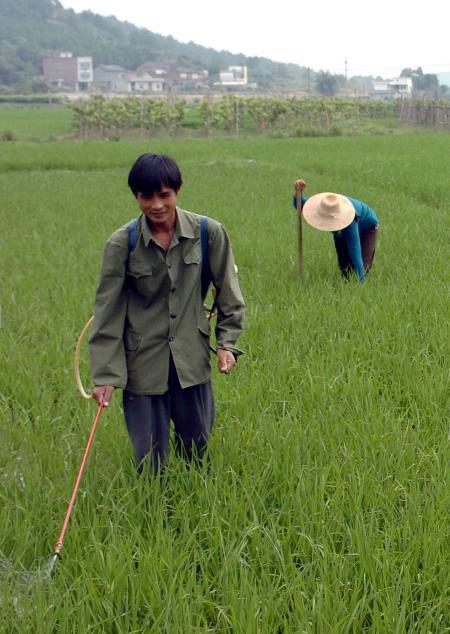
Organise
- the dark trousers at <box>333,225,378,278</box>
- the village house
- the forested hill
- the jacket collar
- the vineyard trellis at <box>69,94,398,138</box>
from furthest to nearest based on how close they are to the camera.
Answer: the forested hill < the village house < the vineyard trellis at <box>69,94,398,138</box> < the dark trousers at <box>333,225,378,278</box> < the jacket collar

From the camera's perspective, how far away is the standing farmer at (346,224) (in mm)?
4429

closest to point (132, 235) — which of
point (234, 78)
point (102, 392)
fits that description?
point (102, 392)

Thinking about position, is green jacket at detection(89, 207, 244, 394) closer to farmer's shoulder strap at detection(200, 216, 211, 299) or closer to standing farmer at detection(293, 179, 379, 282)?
farmer's shoulder strap at detection(200, 216, 211, 299)

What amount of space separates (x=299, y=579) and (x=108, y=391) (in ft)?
2.54

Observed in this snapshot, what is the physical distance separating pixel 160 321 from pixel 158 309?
0.12 feet

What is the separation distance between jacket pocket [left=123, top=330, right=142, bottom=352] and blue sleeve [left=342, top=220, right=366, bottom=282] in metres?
2.60

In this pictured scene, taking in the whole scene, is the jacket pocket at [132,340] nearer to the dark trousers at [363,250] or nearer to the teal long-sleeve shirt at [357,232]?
the teal long-sleeve shirt at [357,232]

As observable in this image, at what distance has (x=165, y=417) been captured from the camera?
7.53 feet

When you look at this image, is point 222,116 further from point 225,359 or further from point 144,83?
point 144,83

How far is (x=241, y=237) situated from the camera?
21.8 feet

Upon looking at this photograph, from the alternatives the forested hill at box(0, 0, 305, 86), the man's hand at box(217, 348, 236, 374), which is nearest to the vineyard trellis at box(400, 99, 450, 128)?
the man's hand at box(217, 348, 236, 374)

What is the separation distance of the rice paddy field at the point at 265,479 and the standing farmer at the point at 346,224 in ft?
0.50

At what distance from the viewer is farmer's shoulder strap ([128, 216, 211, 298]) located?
2.10 metres

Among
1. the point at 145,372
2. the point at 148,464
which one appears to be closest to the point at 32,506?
the point at 148,464
